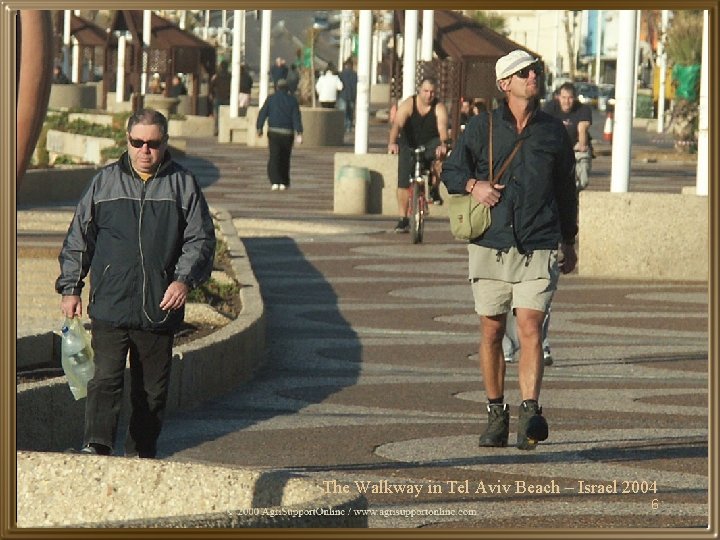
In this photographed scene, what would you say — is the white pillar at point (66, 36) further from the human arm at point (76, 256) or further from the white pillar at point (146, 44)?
the human arm at point (76, 256)

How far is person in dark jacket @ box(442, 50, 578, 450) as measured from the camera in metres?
9.16

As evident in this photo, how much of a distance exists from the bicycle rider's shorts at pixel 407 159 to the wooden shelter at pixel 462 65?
739 cm

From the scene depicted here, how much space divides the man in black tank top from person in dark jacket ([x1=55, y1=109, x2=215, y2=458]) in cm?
1184

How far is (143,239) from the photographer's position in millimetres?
7859

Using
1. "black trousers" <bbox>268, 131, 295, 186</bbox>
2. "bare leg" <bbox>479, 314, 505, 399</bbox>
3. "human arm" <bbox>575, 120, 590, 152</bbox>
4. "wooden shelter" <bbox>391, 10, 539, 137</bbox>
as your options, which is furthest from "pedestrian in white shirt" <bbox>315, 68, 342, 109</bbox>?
"bare leg" <bbox>479, 314, 505, 399</bbox>

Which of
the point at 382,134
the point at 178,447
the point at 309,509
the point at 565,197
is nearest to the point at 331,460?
the point at 178,447

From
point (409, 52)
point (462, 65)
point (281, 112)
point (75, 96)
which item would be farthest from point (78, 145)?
point (75, 96)

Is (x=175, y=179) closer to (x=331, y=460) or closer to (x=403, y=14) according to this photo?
(x=331, y=460)

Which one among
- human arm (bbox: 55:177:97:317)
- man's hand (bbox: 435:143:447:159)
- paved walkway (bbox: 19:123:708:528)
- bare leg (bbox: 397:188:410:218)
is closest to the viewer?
human arm (bbox: 55:177:97:317)

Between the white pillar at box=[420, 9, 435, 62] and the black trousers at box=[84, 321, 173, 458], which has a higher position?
the white pillar at box=[420, 9, 435, 62]

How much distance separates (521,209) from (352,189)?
1679 centimetres

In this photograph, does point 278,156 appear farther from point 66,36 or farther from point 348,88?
point 66,36

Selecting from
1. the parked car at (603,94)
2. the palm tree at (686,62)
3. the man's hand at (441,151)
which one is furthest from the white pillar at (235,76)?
the parked car at (603,94)

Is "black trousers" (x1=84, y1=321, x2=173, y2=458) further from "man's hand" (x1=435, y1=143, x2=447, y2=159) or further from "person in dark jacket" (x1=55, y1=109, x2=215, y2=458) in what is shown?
"man's hand" (x1=435, y1=143, x2=447, y2=159)
